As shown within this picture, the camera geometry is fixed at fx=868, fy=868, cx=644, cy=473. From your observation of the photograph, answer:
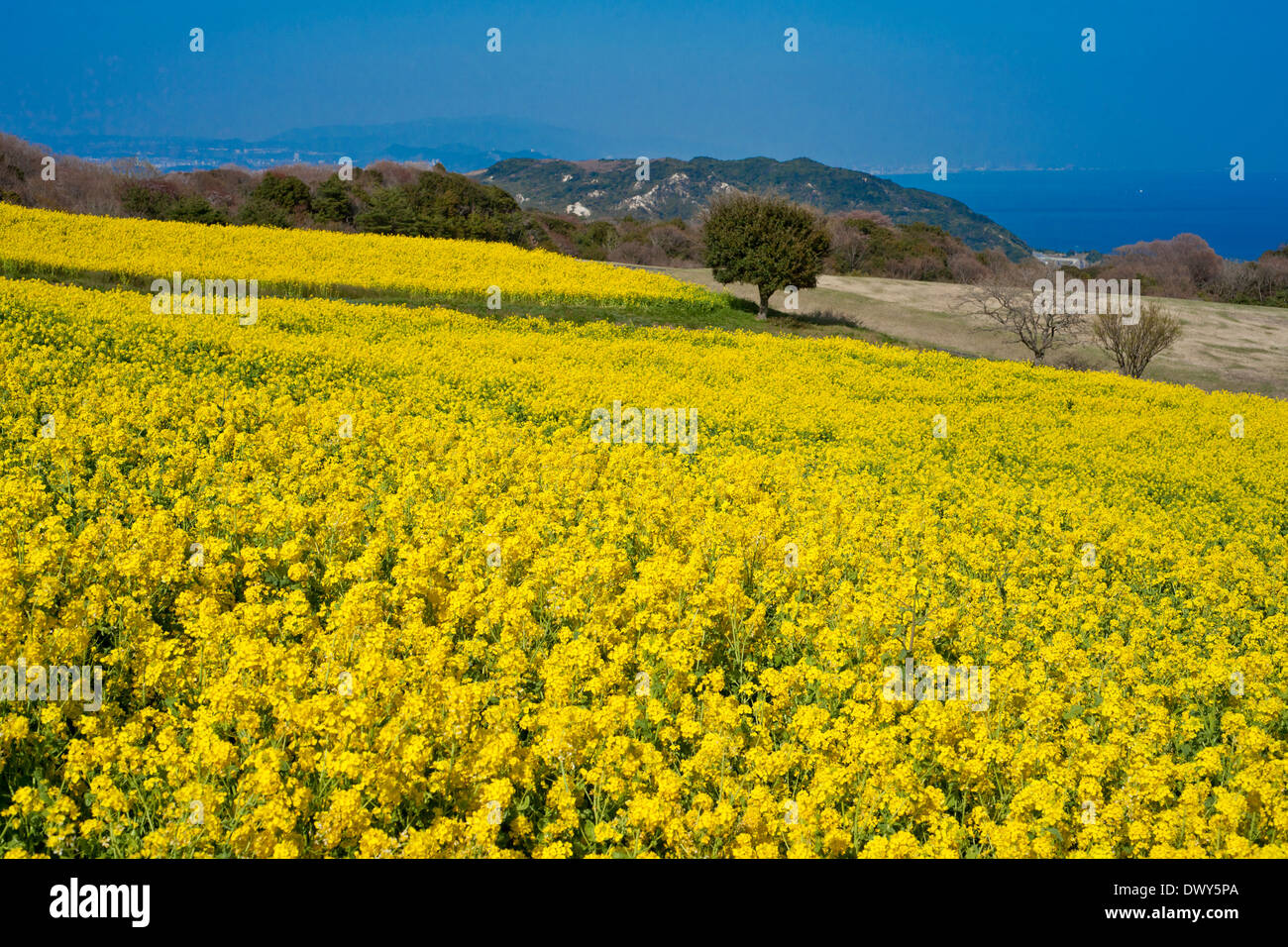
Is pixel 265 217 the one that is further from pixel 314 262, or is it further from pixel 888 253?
pixel 888 253

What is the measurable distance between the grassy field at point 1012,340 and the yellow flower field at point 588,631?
77.6 feet

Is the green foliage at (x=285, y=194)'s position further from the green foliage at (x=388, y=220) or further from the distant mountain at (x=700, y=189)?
the distant mountain at (x=700, y=189)

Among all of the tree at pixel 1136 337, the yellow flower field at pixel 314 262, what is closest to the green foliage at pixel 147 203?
the yellow flower field at pixel 314 262

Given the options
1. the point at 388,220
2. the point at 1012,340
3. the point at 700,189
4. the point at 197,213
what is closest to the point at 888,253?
the point at 1012,340

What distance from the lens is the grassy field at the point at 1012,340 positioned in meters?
37.1

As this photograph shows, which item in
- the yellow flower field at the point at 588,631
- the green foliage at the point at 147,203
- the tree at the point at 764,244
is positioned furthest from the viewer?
the green foliage at the point at 147,203

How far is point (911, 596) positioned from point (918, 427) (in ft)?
32.6

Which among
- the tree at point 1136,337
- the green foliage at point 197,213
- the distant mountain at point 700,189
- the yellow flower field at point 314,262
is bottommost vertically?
the tree at point 1136,337

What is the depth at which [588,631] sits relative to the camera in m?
7.05
